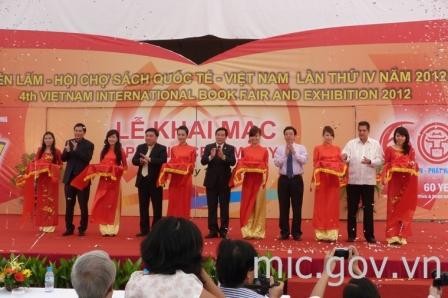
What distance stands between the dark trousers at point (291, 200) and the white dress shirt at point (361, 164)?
21.5 inches

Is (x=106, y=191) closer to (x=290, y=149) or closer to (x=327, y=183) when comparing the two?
(x=290, y=149)

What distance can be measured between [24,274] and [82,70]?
544 centimetres

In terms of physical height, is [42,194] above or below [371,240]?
above

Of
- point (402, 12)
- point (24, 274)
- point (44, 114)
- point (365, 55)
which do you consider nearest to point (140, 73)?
point (44, 114)

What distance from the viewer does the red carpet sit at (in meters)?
5.40

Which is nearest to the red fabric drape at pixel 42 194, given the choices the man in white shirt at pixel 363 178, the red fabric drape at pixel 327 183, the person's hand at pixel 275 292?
the red fabric drape at pixel 327 183

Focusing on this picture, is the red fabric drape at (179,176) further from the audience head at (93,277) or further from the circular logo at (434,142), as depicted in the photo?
the audience head at (93,277)

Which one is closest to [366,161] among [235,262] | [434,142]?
[434,142]

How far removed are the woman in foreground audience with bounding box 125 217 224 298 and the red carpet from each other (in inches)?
128

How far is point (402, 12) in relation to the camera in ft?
27.6

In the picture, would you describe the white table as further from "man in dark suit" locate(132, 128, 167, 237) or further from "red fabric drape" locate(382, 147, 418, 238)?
"red fabric drape" locate(382, 147, 418, 238)

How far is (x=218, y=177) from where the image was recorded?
6918 millimetres

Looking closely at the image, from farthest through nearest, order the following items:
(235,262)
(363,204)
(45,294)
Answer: (363,204) < (45,294) < (235,262)

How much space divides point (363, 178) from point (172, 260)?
480cm
